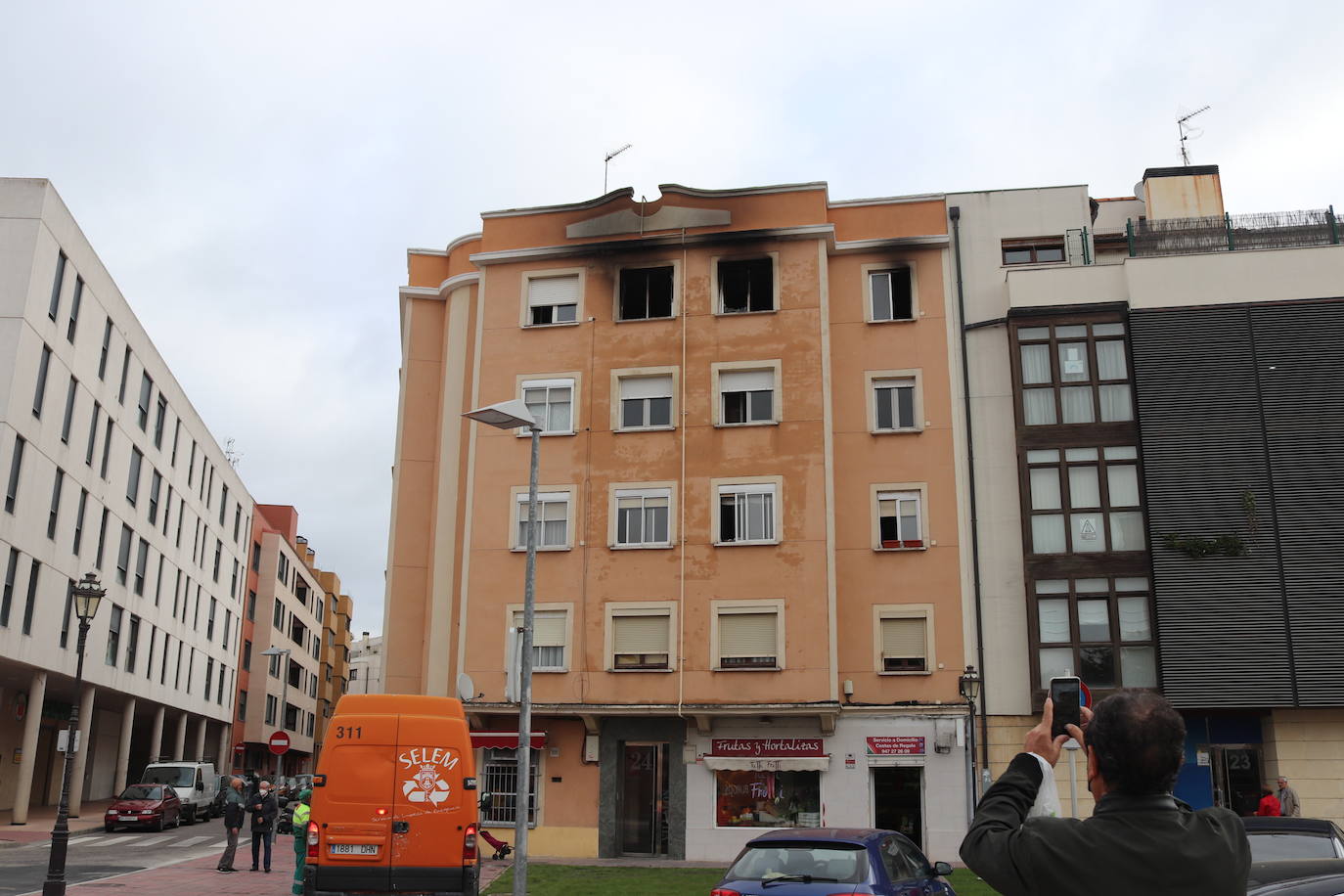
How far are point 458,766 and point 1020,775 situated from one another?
13292 mm

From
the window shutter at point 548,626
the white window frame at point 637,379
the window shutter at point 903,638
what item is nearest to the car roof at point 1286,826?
the window shutter at point 903,638

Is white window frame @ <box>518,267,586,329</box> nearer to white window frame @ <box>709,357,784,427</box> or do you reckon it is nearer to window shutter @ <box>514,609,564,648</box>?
white window frame @ <box>709,357,784,427</box>

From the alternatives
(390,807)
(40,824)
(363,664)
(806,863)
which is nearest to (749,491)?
(390,807)

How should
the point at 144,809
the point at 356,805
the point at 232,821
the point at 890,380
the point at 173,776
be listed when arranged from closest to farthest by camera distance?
the point at 356,805, the point at 232,821, the point at 890,380, the point at 144,809, the point at 173,776

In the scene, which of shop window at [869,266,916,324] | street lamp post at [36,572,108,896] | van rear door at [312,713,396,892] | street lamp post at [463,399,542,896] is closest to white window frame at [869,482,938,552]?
shop window at [869,266,916,324]

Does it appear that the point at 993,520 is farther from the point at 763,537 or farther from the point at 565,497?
the point at 565,497

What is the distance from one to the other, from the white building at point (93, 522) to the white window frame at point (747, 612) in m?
20.4

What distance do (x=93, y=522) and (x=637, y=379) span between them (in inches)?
909

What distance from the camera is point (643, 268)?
103ft

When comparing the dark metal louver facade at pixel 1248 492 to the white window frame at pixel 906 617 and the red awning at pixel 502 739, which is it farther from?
the red awning at pixel 502 739

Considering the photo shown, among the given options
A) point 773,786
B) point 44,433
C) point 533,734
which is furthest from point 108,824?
point 773,786

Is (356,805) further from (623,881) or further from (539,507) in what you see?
(539,507)

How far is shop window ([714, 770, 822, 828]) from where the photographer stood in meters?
27.4

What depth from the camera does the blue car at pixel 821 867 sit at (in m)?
11.0
